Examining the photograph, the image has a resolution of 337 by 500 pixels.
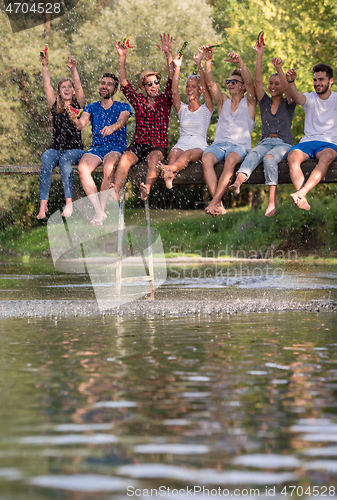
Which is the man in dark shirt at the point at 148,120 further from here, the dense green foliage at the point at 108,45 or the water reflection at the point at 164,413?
the dense green foliage at the point at 108,45

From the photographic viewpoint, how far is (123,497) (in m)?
4.25

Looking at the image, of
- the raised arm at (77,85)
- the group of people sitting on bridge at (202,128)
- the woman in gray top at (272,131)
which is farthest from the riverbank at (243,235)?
the raised arm at (77,85)

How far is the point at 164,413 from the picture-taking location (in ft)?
19.3

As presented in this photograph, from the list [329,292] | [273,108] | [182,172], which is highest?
[273,108]

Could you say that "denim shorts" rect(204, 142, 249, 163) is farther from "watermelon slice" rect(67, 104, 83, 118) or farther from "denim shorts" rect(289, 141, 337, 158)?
"watermelon slice" rect(67, 104, 83, 118)

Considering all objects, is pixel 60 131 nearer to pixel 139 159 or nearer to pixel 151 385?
pixel 139 159

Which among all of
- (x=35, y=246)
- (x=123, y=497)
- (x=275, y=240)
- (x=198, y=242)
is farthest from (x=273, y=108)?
(x=35, y=246)

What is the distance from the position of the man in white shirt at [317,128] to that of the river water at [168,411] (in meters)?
2.39

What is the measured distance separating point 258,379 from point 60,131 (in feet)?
26.2

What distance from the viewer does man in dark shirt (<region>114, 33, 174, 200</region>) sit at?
13.1m

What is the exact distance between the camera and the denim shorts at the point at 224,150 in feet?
42.6

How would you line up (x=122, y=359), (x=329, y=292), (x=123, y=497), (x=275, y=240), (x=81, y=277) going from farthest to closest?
(x=275, y=240) < (x=81, y=277) < (x=329, y=292) < (x=122, y=359) < (x=123, y=497)

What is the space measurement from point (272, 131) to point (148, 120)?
1938mm

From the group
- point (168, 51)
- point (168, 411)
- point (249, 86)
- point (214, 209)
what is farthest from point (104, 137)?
point (168, 411)
